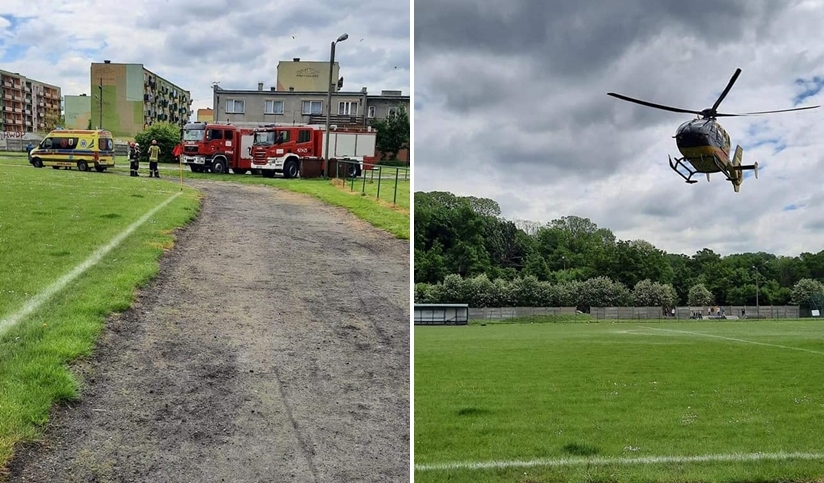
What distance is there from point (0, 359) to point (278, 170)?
1187 centimetres

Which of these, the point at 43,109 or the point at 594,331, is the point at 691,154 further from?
the point at 43,109

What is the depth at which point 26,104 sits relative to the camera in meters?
4.74

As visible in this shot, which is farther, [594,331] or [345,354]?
[594,331]

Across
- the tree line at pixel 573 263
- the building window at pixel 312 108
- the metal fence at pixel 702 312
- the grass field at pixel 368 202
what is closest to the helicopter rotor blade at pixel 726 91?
the tree line at pixel 573 263

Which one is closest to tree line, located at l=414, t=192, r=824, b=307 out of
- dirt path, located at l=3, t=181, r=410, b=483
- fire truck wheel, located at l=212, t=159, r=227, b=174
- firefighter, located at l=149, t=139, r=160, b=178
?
dirt path, located at l=3, t=181, r=410, b=483

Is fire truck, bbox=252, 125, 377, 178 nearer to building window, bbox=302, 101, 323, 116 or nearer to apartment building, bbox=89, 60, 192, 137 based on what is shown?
building window, bbox=302, 101, 323, 116

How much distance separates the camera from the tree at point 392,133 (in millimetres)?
5876

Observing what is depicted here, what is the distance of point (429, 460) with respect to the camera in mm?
4016

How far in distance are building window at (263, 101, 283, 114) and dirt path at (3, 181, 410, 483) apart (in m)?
8.15

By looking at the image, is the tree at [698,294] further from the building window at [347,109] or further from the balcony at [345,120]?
the building window at [347,109]

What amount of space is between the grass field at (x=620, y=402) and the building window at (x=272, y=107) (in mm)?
8787

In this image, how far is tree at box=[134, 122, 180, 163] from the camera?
230 inches

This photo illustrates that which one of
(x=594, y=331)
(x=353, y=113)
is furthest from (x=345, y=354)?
(x=353, y=113)

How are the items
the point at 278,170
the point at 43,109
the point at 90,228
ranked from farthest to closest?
the point at 278,170, the point at 90,228, the point at 43,109
